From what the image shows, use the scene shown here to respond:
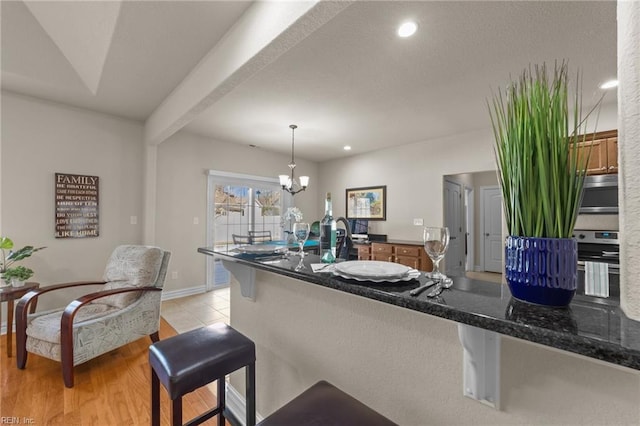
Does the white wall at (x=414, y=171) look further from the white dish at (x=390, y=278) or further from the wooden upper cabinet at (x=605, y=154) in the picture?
the white dish at (x=390, y=278)

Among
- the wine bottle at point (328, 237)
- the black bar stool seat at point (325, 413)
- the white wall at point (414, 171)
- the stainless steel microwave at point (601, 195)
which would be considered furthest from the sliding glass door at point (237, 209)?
the stainless steel microwave at point (601, 195)

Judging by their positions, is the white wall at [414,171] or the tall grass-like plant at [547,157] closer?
the tall grass-like plant at [547,157]

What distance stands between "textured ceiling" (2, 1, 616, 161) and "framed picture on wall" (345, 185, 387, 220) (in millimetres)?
1766

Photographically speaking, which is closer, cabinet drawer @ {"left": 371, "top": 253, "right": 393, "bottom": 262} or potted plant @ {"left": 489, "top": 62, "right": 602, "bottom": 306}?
potted plant @ {"left": 489, "top": 62, "right": 602, "bottom": 306}

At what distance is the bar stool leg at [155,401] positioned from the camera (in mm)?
1206

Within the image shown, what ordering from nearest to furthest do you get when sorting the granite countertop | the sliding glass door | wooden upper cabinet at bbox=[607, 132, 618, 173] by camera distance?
the granite countertop → wooden upper cabinet at bbox=[607, 132, 618, 173] → the sliding glass door

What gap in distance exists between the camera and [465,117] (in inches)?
137

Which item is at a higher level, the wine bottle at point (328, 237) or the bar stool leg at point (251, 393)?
the wine bottle at point (328, 237)

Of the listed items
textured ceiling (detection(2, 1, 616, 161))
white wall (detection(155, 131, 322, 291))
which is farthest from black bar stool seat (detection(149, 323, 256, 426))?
white wall (detection(155, 131, 322, 291))

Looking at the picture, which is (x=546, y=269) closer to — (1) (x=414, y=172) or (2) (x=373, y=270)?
(2) (x=373, y=270)

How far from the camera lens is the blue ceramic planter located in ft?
1.93

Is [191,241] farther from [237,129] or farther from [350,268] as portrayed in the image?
[350,268]

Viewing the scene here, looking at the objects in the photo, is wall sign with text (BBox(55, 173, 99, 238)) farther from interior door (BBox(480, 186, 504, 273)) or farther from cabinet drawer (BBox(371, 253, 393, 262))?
interior door (BBox(480, 186, 504, 273))

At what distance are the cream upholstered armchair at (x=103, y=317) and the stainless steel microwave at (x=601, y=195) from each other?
435 centimetres
